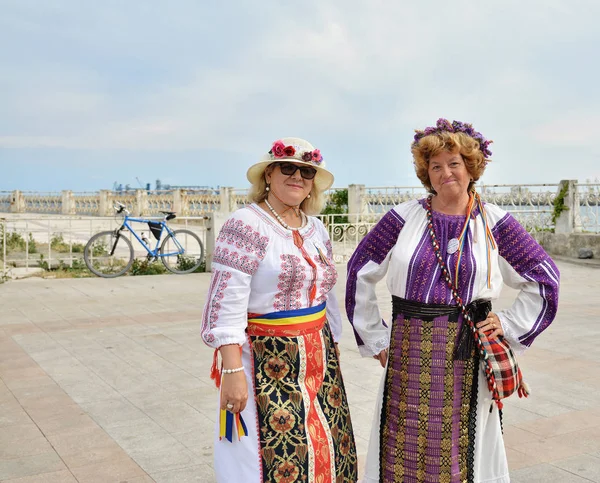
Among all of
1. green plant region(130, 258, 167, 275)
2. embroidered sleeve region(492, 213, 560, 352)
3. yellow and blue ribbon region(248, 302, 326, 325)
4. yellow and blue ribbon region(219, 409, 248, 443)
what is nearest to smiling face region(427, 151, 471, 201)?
embroidered sleeve region(492, 213, 560, 352)

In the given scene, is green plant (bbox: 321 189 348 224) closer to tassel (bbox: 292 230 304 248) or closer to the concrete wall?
the concrete wall

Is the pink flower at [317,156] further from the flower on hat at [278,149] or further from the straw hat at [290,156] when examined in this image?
the flower on hat at [278,149]

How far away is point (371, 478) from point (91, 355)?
13.0ft

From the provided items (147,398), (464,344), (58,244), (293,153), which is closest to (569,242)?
(58,244)

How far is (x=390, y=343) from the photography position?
2.80 metres

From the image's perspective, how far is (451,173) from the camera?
2.71 m

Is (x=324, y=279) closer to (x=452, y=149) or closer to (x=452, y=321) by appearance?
(x=452, y=321)

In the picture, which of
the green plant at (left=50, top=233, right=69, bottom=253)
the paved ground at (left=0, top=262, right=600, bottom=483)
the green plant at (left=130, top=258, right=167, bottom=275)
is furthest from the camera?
the green plant at (left=50, top=233, right=69, bottom=253)

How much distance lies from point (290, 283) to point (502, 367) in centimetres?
89

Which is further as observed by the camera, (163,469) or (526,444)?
(526,444)

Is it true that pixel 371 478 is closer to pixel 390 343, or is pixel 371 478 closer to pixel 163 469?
pixel 390 343

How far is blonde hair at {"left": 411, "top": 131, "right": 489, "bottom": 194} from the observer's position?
268 cm

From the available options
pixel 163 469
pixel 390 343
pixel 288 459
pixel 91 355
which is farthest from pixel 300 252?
pixel 91 355

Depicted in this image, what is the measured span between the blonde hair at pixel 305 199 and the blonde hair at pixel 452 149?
44 cm
